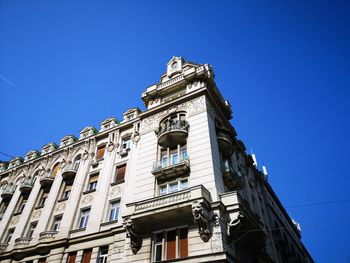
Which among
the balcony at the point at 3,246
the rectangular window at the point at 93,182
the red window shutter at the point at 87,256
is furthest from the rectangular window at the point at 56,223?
the balcony at the point at 3,246

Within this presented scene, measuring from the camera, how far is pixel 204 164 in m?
17.5

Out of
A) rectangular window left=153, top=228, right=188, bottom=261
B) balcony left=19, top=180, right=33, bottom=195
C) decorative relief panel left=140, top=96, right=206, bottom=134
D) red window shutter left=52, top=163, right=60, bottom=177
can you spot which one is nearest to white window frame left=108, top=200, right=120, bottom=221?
rectangular window left=153, top=228, right=188, bottom=261

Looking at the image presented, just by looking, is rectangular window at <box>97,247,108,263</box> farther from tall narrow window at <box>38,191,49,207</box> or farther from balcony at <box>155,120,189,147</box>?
tall narrow window at <box>38,191,49,207</box>

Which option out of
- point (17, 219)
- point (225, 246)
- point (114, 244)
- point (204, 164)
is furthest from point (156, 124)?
point (17, 219)

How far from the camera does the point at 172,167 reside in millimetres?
18156

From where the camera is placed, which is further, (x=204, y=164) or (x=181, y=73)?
(x=181, y=73)

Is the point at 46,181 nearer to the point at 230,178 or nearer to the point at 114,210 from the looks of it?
the point at 114,210

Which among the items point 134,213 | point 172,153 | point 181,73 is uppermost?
point 181,73

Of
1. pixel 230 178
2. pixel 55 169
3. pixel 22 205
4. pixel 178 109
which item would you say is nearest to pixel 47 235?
pixel 22 205

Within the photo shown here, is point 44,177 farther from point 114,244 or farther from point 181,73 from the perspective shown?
point 181,73

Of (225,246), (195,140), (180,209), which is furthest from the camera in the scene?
(195,140)

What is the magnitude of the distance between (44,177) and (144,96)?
13243 millimetres

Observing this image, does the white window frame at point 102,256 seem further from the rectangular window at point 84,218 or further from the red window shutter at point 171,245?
the red window shutter at point 171,245

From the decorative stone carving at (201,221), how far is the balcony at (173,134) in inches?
270
